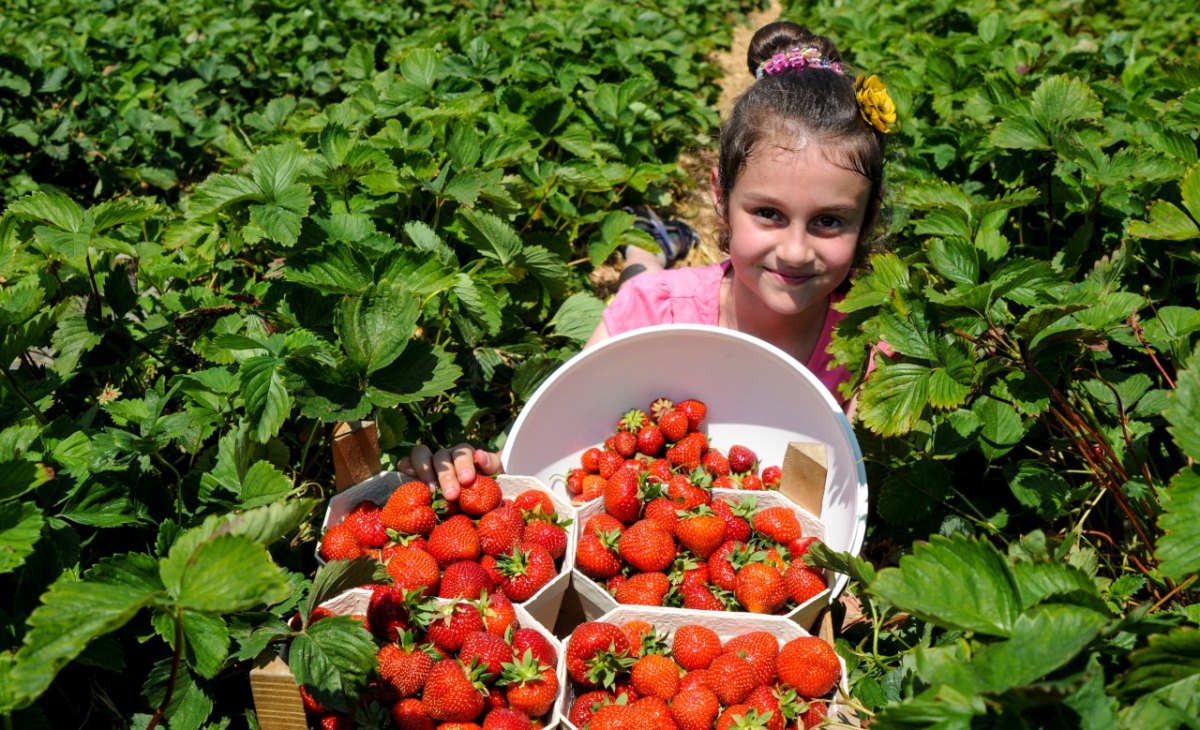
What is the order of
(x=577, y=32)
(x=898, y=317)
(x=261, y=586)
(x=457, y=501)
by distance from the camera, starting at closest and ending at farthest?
(x=261, y=586) < (x=898, y=317) < (x=457, y=501) < (x=577, y=32)

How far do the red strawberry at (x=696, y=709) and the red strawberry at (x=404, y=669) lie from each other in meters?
0.44

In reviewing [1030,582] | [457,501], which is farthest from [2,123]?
[1030,582]

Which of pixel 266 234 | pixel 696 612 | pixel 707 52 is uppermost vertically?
pixel 266 234

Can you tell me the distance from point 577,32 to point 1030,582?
360 cm

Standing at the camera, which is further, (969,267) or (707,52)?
(707,52)

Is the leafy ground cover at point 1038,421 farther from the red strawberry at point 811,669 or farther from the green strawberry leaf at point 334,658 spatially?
the green strawberry leaf at point 334,658

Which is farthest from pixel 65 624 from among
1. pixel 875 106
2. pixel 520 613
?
pixel 875 106

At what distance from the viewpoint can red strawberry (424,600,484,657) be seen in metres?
1.60

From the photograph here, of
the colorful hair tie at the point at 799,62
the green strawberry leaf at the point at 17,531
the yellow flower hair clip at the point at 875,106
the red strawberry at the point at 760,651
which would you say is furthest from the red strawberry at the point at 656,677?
the colorful hair tie at the point at 799,62

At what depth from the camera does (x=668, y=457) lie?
224 centimetres

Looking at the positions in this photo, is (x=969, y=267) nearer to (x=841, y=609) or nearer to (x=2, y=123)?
(x=841, y=609)

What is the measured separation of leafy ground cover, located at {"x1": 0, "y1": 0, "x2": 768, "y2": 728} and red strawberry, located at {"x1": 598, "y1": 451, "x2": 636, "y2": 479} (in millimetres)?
260

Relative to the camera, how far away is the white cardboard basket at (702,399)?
2.00 meters

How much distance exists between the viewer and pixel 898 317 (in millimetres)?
1618
